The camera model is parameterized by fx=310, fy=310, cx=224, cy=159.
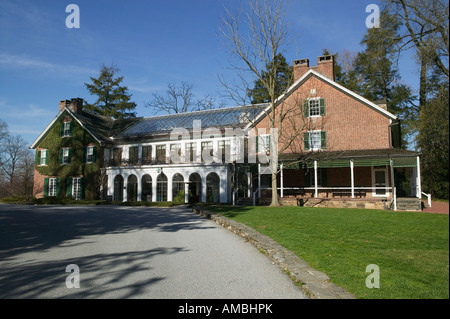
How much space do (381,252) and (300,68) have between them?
71.4 ft

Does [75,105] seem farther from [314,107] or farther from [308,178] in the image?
[308,178]

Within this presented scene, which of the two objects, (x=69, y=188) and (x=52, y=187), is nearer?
(x=69, y=188)

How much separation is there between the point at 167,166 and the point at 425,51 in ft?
84.8

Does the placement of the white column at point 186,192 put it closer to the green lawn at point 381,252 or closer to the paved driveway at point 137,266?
the paved driveway at point 137,266

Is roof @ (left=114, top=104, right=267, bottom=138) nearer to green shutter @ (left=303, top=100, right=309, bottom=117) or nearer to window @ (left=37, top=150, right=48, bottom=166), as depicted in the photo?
green shutter @ (left=303, top=100, right=309, bottom=117)

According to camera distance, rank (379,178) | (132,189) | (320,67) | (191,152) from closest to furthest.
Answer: (379,178), (320,67), (191,152), (132,189)

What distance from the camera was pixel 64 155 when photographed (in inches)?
1325

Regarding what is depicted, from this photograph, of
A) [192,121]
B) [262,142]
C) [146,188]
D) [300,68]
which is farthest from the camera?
[192,121]

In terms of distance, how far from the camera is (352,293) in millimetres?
3990

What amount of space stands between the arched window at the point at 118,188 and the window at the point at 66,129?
805 centimetres

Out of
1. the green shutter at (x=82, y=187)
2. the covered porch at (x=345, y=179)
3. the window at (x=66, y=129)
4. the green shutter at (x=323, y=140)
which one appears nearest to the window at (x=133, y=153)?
the green shutter at (x=82, y=187)

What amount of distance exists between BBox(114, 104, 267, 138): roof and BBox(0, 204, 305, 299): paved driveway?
62.2 ft

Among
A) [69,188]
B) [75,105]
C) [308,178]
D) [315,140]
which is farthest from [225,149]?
[75,105]

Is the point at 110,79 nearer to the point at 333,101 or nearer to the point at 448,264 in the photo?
the point at 333,101
